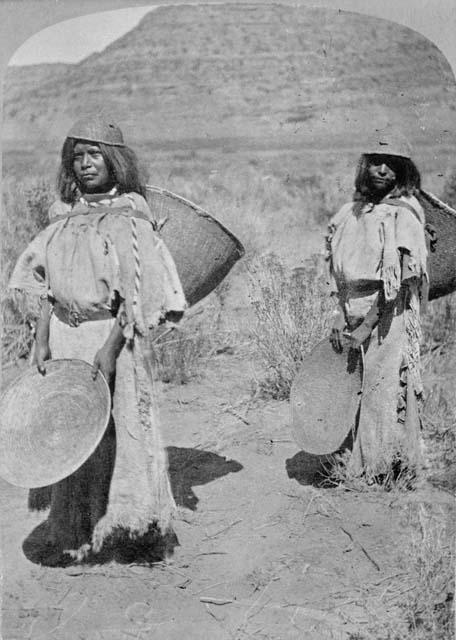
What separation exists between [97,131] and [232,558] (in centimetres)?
179

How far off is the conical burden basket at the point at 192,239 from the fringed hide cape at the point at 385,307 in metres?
0.55

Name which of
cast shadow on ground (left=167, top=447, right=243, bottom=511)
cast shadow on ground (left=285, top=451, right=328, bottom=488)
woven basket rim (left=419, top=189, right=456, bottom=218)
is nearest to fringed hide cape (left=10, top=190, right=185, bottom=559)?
cast shadow on ground (left=167, top=447, right=243, bottom=511)

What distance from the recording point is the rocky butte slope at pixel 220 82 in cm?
428

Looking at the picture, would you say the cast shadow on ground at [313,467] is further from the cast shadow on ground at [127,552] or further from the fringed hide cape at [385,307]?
the cast shadow on ground at [127,552]

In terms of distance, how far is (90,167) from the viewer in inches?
163

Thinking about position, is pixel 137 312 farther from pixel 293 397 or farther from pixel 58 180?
pixel 293 397

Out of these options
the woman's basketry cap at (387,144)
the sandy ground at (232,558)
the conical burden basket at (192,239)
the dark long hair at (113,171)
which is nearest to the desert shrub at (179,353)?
the sandy ground at (232,558)

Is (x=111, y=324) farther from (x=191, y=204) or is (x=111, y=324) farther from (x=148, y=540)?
(x=148, y=540)

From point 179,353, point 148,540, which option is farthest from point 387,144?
point 148,540

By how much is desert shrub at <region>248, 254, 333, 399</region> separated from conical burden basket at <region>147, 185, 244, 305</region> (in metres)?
0.29

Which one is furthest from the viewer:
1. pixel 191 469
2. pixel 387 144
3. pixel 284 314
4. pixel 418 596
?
pixel 284 314

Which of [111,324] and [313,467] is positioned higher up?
[111,324]

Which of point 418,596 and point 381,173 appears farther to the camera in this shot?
point 381,173

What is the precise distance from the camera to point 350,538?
4.49 m
